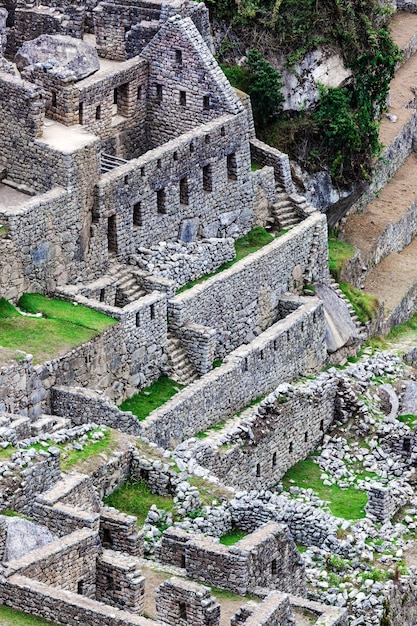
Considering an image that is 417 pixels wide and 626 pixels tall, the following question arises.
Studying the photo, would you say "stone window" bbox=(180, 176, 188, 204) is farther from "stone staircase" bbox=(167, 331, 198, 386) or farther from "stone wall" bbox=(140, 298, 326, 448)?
"stone staircase" bbox=(167, 331, 198, 386)

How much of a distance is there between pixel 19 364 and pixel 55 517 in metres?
6.98

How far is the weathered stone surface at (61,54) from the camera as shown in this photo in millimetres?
63500

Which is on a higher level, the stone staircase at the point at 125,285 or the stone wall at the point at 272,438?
the stone staircase at the point at 125,285

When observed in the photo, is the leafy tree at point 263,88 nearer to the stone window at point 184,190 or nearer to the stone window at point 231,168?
the stone window at point 231,168

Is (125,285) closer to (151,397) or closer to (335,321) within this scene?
(151,397)

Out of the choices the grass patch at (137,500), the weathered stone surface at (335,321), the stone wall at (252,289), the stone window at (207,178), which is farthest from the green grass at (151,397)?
the weathered stone surface at (335,321)

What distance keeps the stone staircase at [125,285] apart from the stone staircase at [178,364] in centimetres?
120

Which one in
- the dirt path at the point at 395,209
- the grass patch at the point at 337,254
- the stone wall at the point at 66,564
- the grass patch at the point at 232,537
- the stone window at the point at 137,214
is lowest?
the dirt path at the point at 395,209

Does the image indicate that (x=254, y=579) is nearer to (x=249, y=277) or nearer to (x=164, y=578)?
(x=164, y=578)

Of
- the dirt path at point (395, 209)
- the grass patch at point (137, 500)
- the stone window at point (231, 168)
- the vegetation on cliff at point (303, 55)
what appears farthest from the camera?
the dirt path at point (395, 209)

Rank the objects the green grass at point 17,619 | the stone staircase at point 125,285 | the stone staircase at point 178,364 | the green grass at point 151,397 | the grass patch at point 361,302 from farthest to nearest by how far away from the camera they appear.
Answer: the grass patch at point 361,302 < the stone staircase at point 125,285 < the stone staircase at point 178,364 < the green grass at point 151,397 < the green grass at point 17,619

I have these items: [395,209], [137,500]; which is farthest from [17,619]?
[395,209]

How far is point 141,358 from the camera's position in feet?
198

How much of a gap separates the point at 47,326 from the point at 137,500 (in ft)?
17.4
